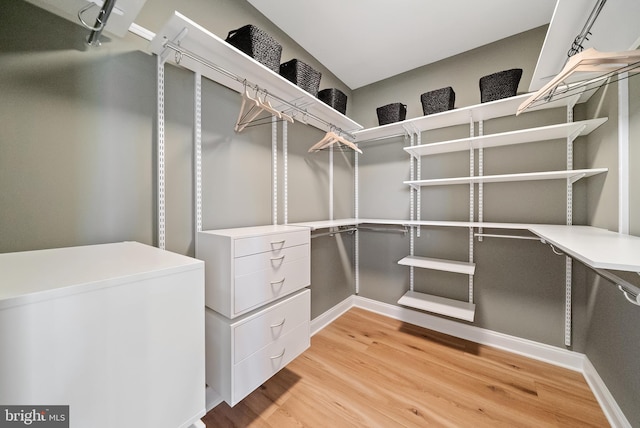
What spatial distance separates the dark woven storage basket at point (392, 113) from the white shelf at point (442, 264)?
1.38 metres

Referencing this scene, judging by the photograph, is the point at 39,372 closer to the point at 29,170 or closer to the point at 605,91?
the point at 29,170

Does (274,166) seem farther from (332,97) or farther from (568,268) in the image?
(568,268)

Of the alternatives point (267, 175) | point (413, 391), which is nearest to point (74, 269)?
point (267, 175)

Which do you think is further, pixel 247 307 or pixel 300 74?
Answer: pixel 300 74

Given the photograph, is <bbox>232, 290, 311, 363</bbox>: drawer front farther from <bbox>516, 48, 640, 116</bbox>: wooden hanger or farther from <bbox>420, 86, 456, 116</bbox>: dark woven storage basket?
<bbox>420, 86, 456, 116</bbox>: dark woven storage basket

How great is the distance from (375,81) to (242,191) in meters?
2.09

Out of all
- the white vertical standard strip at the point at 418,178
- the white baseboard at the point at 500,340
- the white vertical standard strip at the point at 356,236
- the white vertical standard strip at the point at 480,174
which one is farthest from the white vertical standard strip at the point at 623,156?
the white vertical standard strip at the point at 356,236

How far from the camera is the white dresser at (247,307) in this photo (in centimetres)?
115

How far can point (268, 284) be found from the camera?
4.29 feet

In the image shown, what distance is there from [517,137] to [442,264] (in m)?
1.15

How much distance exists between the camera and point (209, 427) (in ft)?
4.22

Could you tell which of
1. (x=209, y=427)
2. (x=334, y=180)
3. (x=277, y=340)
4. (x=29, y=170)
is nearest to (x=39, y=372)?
(x=29, y=170)

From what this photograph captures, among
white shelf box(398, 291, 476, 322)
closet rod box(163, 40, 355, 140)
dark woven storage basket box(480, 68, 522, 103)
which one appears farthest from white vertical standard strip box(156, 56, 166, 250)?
dark woven storage basket box(480, 68, 522, 103)

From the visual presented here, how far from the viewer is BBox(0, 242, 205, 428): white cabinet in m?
0.49
